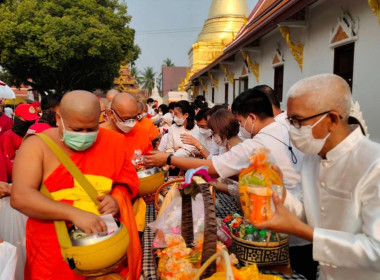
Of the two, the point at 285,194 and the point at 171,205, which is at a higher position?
the point at 285,194

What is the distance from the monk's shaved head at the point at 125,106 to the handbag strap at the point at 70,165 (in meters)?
1.18

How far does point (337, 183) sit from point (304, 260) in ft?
3.12

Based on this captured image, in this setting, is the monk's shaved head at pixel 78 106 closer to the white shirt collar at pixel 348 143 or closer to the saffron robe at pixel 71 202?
the saffron robe at pixel 71 202

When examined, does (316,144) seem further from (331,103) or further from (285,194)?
(285,194)

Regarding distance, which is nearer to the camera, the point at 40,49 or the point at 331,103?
the point at 331,103

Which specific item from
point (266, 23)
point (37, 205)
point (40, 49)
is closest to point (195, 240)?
point (37, 205)

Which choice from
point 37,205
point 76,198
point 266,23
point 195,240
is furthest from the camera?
point 266,23

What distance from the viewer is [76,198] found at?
1912 mm

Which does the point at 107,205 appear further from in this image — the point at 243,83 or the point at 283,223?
the point at 243,83

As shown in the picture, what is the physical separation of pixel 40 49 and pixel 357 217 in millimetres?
21678

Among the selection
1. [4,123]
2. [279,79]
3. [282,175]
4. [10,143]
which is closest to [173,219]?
[282,175]

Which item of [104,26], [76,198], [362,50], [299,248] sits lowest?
[299,248]

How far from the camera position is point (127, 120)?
3.05 m

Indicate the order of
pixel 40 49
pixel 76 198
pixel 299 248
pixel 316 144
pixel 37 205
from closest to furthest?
pixel 316 144
pixel 37 205
pixel 76 198
pixel 299 248
pixel 40 49
